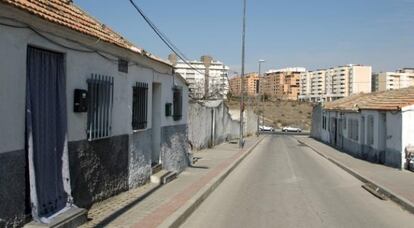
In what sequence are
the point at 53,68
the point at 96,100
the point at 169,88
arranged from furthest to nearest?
the point at 169,88, the point at 96,100, the point at 53,68

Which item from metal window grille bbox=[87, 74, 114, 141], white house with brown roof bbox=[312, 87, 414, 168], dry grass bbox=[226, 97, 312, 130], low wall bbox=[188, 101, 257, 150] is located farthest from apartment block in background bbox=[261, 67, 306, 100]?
metal window grille bbox=[87, 74, 114, 141]

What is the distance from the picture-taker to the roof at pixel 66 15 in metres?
7.99

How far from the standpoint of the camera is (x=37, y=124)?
821cm

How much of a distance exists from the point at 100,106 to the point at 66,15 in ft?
6.19

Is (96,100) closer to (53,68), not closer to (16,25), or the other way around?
(53,68)

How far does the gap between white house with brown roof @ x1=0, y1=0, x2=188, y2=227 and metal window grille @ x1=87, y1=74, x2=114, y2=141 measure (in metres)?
0.02

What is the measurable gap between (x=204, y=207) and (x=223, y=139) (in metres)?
32.2

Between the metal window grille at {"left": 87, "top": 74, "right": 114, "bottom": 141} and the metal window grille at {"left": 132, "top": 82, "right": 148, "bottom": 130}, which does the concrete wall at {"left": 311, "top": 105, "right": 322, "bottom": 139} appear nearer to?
the metal window grille at {"left": 132, "top": 82, "right": 148, "bottom": 130}

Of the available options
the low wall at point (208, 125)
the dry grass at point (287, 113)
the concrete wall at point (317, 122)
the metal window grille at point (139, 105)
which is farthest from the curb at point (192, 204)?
the dry grass at point (287, 113)

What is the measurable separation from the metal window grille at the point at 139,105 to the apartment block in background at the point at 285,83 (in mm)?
130852

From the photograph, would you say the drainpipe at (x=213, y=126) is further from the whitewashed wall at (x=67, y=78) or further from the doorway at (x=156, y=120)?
the whitewashed wall at (x=67, y=78)

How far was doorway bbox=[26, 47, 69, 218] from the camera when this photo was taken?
7957mm

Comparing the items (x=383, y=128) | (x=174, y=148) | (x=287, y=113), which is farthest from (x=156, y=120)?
(x=287, y=113)

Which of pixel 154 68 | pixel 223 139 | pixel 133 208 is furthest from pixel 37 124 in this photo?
pixel 223 139
